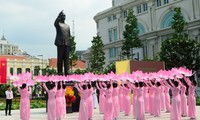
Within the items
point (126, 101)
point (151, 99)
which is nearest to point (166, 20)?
point (151, 99)

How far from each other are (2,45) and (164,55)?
90.6 m

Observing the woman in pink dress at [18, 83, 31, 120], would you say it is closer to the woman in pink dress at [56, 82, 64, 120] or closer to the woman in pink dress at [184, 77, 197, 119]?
→ the woman in pink dress at [56, 82, 64, 120]

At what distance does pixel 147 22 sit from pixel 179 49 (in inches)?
657

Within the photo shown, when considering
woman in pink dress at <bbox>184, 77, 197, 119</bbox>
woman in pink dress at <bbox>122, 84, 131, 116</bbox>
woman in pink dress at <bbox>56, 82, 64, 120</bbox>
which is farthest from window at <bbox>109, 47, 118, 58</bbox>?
woman in pink dress at <bbox>184, 77, 197, 119</bbox>

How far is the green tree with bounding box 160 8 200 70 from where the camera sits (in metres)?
30.8

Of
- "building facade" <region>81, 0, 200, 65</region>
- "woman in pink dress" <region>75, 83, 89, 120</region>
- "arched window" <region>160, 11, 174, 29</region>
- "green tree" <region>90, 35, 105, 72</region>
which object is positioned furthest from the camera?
"green tree" <region>90, 35, 105, 72</region>

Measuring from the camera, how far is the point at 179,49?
30.8 meters

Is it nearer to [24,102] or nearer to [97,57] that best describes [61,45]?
[24,102]

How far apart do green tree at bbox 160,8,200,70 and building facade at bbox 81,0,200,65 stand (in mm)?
6812

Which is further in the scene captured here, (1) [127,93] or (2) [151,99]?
(1) [127,93]

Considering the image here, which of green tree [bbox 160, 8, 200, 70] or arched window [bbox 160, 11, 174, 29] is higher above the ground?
arched window [bbox 160, 11, 174, 29]

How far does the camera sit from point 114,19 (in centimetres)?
5431

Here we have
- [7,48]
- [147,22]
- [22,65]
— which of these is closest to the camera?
[147,22]

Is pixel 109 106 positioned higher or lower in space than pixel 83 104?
lower
